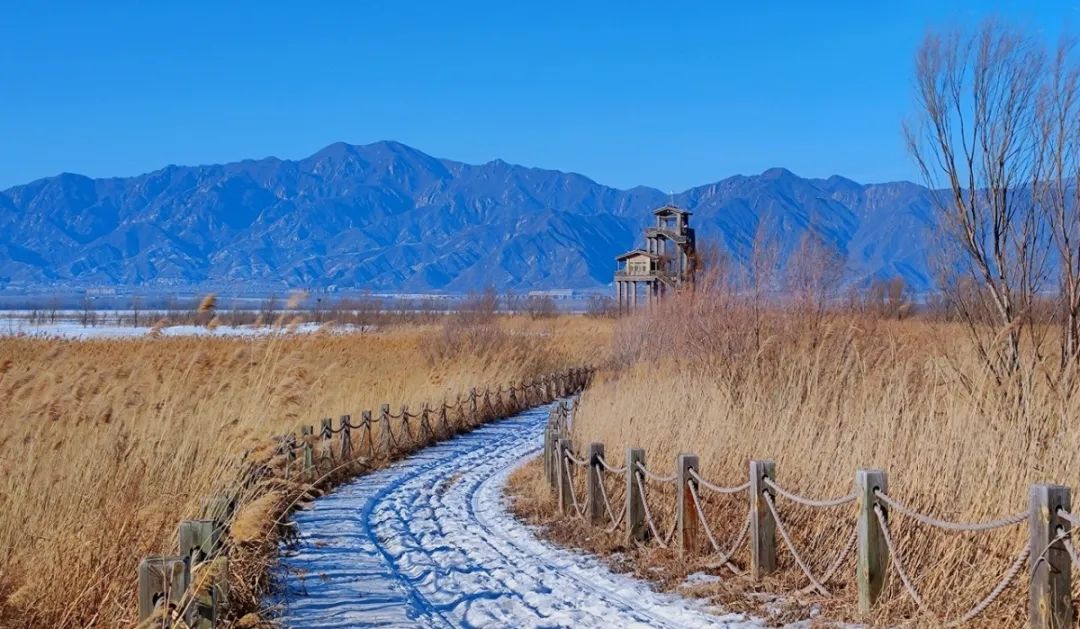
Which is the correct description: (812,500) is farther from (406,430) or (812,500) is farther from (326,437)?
(406,430)

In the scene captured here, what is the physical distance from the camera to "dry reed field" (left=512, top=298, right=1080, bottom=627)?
7.03 m

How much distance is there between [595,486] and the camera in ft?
36.3

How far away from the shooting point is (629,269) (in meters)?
45.8

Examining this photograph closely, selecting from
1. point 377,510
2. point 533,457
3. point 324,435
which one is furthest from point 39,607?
point 533,457

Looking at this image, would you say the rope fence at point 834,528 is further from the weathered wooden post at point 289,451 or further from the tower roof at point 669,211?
the tower roof at point 669,211

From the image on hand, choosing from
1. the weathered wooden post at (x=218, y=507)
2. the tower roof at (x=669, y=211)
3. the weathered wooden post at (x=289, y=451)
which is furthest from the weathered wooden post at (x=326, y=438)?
the tower roof at (x=669, y=211)

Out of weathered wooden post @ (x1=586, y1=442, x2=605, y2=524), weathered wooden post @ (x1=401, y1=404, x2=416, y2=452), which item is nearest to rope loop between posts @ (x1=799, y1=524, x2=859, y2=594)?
weathered wooden post @ (x1=586, y1=442, x2=605, y2=524)

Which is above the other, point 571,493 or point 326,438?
point 326,438

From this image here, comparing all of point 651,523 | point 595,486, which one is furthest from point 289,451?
point 651,523

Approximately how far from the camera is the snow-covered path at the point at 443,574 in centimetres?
764

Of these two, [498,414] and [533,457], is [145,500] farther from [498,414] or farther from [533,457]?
[498,414]

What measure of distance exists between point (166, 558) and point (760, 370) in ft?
34.0

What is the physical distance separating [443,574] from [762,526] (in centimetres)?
286

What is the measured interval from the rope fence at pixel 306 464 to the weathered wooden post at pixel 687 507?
106 inches
